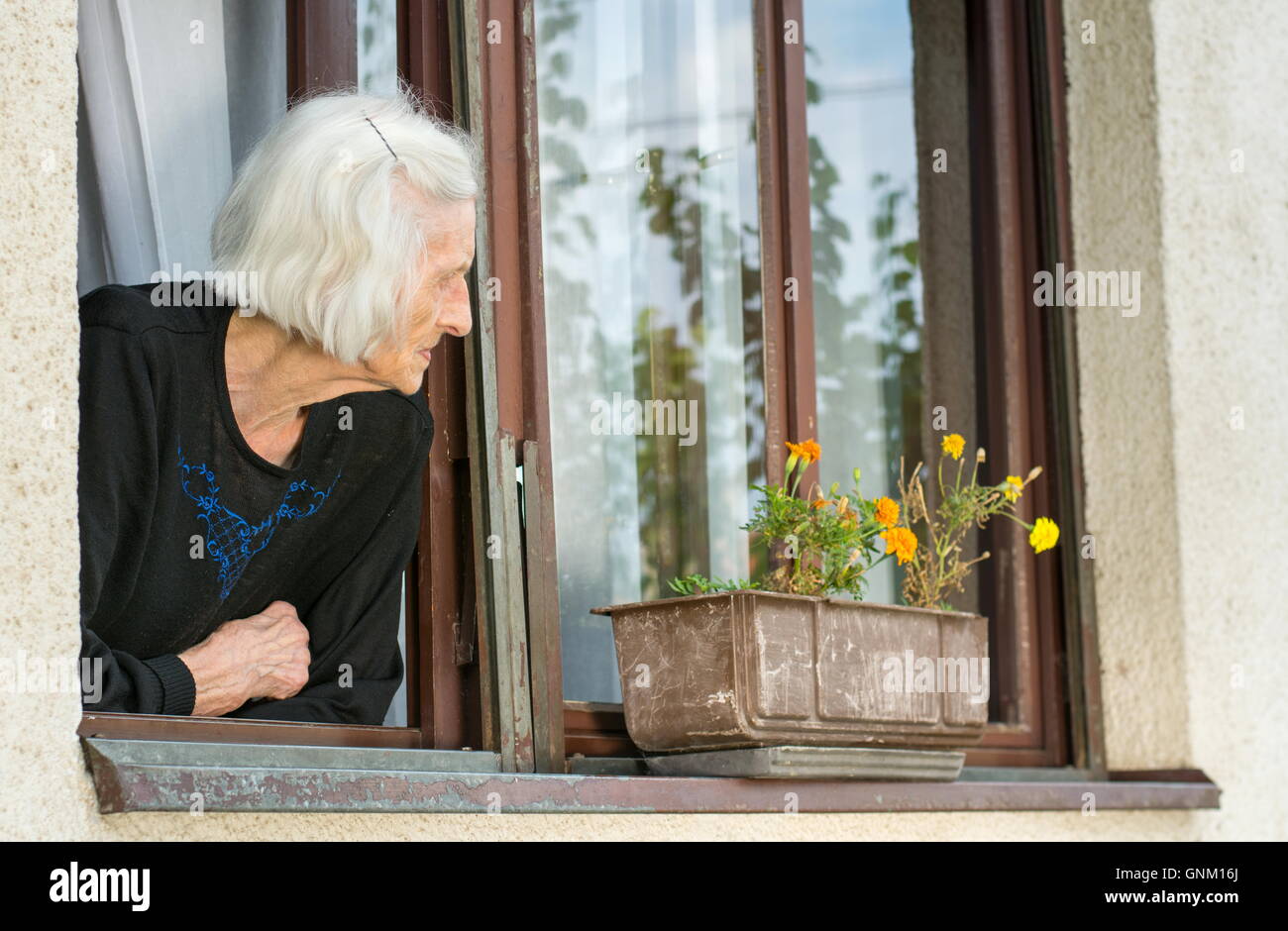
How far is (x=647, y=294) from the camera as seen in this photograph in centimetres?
304

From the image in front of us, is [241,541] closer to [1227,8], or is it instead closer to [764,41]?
[764,41]

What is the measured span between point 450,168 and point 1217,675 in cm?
205

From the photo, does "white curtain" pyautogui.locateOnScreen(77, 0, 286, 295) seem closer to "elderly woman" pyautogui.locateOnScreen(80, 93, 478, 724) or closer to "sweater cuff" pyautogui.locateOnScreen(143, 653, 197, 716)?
"elderly woman" pyautogui.locateOnScreen(80, 93, 478, 724)

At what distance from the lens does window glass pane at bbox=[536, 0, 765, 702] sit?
9.52ft

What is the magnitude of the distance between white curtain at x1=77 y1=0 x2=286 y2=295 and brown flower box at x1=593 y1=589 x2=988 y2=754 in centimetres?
96

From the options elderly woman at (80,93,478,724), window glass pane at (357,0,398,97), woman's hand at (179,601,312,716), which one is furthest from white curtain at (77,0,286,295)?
woman's hand at (179,601,312,716)

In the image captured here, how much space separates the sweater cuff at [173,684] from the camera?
207 cm

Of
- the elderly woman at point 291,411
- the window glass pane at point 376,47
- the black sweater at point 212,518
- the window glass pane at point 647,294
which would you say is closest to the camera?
the black sweater at point 212,518

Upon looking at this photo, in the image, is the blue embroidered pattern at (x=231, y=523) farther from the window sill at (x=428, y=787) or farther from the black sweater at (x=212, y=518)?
the window sill at (x=428, y=787)

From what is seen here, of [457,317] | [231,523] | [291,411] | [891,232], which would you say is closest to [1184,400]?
[891,232]

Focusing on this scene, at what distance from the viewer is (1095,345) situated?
352 centimetres

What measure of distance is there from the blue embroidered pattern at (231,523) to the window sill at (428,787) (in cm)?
36

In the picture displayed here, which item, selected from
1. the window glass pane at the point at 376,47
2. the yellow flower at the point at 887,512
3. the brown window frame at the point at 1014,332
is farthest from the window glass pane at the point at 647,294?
the yellow flower at the point at 887,512

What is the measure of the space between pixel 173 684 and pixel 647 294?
1278 millimetres
